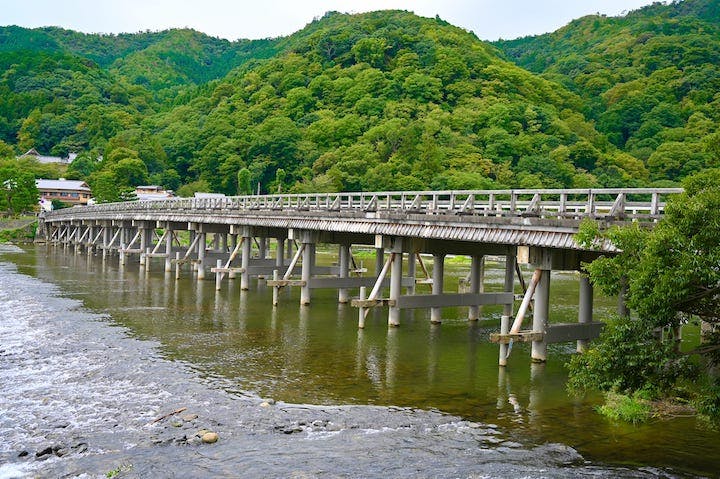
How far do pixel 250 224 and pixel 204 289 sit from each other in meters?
4.55

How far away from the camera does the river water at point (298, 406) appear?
38.2 feet

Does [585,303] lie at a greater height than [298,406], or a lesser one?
greater

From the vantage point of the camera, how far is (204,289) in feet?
119

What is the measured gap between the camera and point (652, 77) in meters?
104

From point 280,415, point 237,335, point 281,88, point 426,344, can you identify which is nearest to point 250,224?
point 237,335

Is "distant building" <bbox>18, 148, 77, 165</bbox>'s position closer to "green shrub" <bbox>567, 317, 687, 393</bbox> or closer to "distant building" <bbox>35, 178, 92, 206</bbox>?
"distant building" <bbox>35, 178, 92, 206</bbox>

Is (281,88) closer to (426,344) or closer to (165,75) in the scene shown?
(165,75)

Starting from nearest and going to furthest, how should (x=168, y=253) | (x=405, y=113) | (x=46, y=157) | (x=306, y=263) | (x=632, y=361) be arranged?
(x=632, y=361), (x=306, y=263), (x=168, y=253), (x=405, y=113), (x=46, y=157)

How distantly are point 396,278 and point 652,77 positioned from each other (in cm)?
9370

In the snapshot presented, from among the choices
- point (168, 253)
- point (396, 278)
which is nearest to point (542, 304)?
point (396, 278)

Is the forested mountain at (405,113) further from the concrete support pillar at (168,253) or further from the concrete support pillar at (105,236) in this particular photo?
the concrete support pillar at (168,253)

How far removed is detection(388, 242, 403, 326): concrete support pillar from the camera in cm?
2416

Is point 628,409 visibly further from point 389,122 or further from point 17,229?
point 389,122

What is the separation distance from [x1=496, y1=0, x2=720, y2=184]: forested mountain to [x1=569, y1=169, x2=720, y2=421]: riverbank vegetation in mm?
56319
